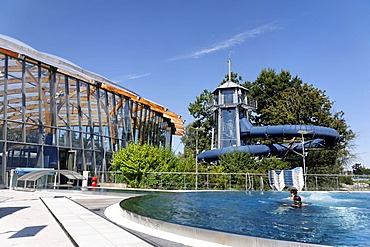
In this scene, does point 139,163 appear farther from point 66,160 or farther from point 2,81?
point 2,81

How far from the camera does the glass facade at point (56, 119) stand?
64.6 feet

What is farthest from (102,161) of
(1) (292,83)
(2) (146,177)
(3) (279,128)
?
(1) (292,83)

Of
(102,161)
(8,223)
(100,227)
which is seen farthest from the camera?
(102,161)

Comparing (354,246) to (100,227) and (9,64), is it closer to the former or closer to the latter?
(100,227)

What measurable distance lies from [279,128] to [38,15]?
23.8 meters

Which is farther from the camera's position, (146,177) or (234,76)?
(234,76)

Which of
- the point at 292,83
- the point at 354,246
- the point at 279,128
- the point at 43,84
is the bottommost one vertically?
the point at 354,246

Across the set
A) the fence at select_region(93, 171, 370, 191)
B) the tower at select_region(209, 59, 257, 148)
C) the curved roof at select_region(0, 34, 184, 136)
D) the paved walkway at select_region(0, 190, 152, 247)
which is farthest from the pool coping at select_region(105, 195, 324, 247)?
the tower at select_region(209, 59, 257, 148)

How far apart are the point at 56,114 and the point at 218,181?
14193mm

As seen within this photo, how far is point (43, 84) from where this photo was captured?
22.4 m

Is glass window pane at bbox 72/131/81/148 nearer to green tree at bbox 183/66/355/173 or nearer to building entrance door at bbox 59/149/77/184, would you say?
building entrance door at bbox 59/149/77/184

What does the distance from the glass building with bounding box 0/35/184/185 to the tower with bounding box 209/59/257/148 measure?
9290 millimetres

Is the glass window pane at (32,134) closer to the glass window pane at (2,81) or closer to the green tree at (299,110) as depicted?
the glass window pane at (2,81)

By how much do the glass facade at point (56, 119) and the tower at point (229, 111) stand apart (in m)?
10.4
